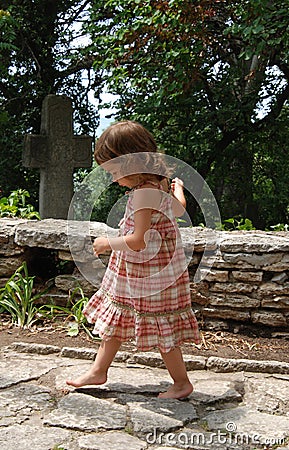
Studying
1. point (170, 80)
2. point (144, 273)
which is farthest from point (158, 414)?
point (170, 80)

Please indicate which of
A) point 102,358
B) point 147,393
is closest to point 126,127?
point 102,358

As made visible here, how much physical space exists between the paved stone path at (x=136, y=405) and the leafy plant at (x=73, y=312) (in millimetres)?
373

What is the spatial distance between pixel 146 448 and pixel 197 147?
566cm

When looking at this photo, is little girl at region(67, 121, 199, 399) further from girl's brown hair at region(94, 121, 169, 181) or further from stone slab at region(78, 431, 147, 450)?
stone slab at region(78, 431, 147, 450)

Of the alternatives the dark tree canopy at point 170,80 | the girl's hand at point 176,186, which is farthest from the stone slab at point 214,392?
the dark tree canopy at point 170,80

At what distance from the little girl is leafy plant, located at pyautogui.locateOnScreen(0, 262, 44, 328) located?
1.16 metres

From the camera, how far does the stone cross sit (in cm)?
534

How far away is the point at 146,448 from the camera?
85.1 inches

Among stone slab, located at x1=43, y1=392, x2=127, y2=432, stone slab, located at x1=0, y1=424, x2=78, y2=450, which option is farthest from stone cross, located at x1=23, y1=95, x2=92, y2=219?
stone slab, located at x1=0, y1=424, x2=78, y2=450

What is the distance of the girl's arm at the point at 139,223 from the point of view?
248 centimetres

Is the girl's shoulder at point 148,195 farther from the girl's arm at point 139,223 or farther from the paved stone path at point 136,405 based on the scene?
the paved stone path at point 136,405

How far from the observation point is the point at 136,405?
102 inches

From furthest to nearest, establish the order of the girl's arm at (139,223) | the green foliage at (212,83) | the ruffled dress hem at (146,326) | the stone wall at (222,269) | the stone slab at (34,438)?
the green foliage at (212,83) < the stone wall at (222,269) < the ruffled dress hem at (146,326) < the girl's arm at (139,223) < the stone slab at (34,438)

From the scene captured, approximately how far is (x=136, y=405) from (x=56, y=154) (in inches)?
127
